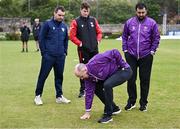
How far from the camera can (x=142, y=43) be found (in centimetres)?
858

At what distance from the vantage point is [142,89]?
880 centimetres

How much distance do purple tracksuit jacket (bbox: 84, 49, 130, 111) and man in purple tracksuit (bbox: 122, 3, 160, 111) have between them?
81 cm

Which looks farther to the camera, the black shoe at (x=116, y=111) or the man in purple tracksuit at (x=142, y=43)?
the man in purple tracksuit at (x=142, y=43)

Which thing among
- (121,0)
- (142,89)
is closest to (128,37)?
(142,89)

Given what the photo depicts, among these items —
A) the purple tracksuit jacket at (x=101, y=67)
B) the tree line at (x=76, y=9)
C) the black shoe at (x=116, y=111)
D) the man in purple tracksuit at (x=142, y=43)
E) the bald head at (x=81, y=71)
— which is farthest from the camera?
the tree line at (x=76, y=9)

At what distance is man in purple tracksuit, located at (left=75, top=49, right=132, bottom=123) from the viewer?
7629 mm

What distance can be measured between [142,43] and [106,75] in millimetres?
1200

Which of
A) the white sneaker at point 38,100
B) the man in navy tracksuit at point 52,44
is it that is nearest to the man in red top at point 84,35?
the man in navy tracksuit at point 52,44

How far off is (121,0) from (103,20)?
6672mm

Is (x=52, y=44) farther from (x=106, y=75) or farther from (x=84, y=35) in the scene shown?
(x=106, y=75)

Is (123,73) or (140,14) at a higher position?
(140,14)

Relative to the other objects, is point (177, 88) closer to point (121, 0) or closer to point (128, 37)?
point (128, 37)

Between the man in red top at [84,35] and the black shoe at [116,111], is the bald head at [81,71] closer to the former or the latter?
the black shoe at [116,111]

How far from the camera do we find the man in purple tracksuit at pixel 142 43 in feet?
28.1
